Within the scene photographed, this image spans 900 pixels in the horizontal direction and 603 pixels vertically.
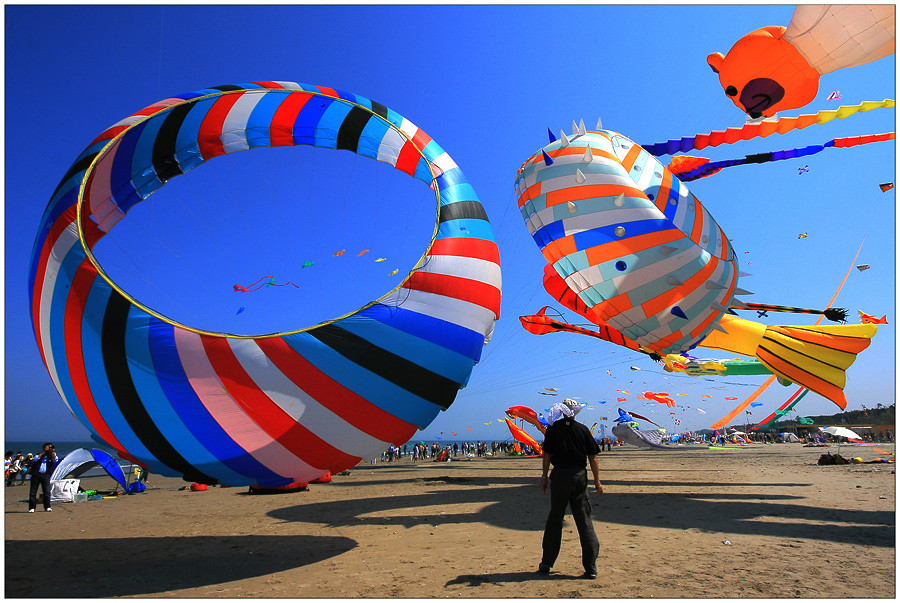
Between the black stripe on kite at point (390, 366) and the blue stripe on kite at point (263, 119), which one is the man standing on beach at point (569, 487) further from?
the blue stripe on kite at point (263, 119)

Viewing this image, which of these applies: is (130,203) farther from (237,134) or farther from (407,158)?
(407,158)

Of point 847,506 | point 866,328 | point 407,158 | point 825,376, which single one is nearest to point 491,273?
point 407,158

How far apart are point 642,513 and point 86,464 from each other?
1424 cm

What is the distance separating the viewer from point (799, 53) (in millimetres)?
6953

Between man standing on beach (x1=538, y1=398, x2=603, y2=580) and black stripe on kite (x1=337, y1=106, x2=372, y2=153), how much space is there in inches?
141

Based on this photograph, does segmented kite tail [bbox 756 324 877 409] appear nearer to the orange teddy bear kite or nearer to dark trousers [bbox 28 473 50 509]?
the orange teddy bear kite

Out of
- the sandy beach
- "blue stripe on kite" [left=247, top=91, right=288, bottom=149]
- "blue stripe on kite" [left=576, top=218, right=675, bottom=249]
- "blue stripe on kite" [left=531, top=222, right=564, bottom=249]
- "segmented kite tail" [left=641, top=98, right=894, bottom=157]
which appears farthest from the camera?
"blue stripe on kite" [left=531, top=222, right=564, bottom=249]

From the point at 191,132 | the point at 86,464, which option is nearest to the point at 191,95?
the point at 191,132

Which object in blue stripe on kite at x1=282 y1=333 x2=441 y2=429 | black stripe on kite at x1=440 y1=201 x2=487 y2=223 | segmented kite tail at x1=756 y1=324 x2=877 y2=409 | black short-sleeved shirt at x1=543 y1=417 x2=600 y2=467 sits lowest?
black short-sleeved shirt at x1=543 y1=417 x2=600 y2=467

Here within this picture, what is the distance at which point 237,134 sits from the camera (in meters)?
5.06

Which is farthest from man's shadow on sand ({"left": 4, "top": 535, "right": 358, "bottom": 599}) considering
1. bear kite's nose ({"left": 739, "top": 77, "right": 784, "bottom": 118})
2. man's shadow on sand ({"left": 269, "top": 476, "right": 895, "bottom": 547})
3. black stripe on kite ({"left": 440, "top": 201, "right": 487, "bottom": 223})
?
bear kite's nose ({"left": 739, "top": 77, "right": 784, "bottom": 118})

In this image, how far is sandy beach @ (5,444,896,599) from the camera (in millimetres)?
3890

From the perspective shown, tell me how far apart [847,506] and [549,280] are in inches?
289

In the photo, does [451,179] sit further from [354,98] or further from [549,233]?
[549,233]
